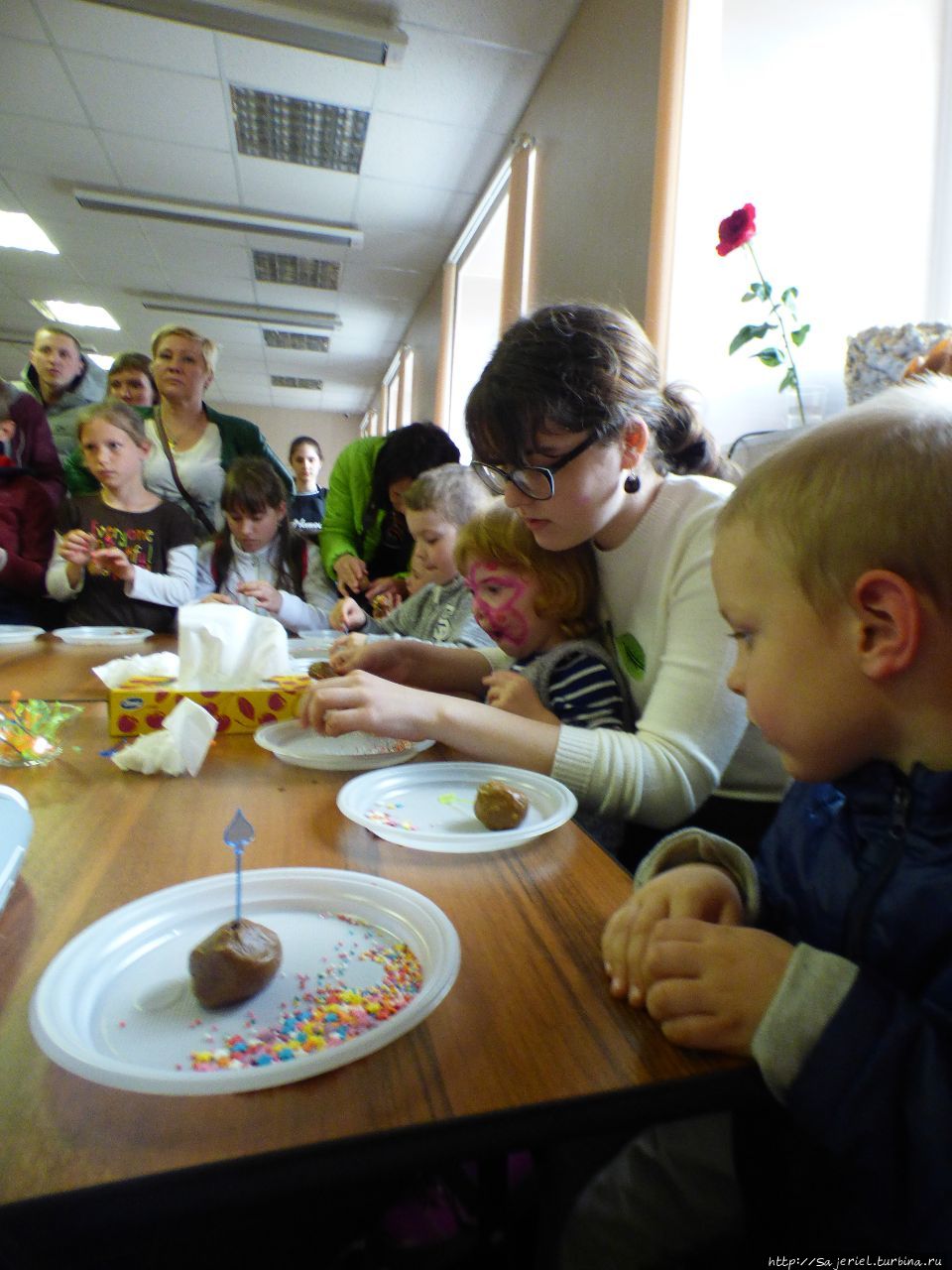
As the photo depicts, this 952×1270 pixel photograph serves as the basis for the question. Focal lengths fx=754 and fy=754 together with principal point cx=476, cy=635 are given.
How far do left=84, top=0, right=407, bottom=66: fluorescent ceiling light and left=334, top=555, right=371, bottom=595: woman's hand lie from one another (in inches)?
77.8

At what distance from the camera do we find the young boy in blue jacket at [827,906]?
422 millimetres

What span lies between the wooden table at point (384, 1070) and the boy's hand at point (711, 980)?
13 millimetres

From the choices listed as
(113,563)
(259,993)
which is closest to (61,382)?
(113,563)

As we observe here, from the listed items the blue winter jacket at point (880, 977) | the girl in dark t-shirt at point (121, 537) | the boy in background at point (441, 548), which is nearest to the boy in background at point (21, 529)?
the girl in dark t-shirt at point (121, 537)

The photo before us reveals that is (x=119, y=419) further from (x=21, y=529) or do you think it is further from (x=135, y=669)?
(x=135, y=669)

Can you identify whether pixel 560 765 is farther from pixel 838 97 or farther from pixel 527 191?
pixel 527 191

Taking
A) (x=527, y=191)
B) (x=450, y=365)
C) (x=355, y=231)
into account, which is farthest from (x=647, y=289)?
(x=355, y=231)

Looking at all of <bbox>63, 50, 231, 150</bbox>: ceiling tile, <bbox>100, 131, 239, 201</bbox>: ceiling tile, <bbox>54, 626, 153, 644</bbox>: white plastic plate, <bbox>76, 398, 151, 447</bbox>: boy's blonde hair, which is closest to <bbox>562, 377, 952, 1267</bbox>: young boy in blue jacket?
<bbox>54, 626, 153, 644</bbox>: white plastic plate

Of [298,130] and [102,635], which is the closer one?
[102,635]

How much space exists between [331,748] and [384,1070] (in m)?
0.63

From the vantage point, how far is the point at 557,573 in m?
1.25

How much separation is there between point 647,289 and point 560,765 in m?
1.73

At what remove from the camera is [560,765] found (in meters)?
0.90

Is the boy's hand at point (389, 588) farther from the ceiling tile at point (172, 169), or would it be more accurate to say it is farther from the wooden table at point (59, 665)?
the ceiling tile at point (172, 169)
